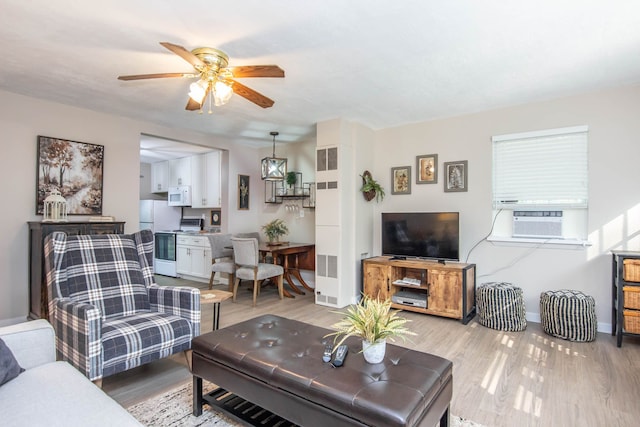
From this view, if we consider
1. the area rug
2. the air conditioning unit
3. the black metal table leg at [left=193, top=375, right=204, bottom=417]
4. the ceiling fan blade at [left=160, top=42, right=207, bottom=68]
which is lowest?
the area rug

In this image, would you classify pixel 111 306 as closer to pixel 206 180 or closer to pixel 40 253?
pixel 40 253

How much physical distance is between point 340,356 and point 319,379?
0.61 feet

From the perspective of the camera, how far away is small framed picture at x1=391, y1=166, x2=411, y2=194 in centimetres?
458

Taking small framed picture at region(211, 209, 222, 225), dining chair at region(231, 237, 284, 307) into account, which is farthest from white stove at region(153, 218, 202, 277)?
dining chair at region(231, 237, 284, 307)

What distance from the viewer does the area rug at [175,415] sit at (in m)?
1.88

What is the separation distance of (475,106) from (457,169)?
2.51 feet

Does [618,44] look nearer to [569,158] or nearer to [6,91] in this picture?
[569,158]

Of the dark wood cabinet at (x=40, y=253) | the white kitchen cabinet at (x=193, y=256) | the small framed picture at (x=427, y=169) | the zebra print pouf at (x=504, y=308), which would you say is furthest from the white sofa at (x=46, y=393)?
the white kitchen cabinet at (x=193, y=256)

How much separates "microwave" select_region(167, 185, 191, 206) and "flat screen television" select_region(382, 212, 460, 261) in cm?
405

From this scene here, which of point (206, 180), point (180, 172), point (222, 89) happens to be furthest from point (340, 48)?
Answer: point (180, 172)

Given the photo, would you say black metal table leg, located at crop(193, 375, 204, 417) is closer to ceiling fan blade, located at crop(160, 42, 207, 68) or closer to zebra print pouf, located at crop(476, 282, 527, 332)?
ceiling fan blade, located at crop(160, 42, 207, 68)

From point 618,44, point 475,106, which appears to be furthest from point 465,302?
point 618,44

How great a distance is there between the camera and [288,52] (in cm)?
259

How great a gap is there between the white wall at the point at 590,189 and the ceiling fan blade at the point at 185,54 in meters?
2.98
